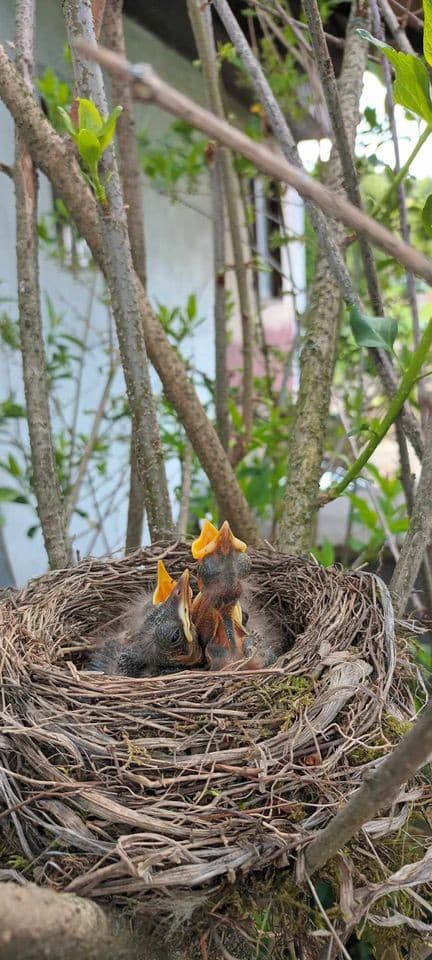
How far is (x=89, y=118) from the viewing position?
99 centimetres

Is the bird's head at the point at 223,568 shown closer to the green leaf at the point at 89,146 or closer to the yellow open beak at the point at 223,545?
the yellow open beak at the point at 223,545

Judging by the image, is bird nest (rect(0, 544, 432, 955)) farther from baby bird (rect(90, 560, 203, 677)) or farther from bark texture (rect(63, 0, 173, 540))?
bark texture (rect(63, 0, 173, 540))

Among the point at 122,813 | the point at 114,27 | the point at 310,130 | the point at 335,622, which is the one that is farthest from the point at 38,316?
the point at 310,130

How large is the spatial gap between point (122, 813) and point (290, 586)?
2.06ft

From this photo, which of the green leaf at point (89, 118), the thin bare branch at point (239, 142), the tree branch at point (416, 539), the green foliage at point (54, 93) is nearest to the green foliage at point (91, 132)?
the green leaf at point (89, 118)

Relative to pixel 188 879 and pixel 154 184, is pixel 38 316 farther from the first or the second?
pixel 154 184

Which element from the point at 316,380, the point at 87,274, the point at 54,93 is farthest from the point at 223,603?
the point at 87,274

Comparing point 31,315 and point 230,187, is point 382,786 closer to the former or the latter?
→ point 31,315

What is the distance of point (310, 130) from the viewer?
9.39ft

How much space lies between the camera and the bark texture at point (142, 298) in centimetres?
121

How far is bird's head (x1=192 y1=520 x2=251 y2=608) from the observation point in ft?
3.95

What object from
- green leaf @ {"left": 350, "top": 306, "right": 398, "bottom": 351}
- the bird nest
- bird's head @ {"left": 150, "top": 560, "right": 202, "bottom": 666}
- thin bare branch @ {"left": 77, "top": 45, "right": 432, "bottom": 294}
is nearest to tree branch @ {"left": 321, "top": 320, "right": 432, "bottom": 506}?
green leaf @ {"left": 350, "top": 306, "right": 398, "bottom": 351}

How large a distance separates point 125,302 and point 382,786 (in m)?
0.85

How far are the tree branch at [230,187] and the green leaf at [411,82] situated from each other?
2.78 ft
